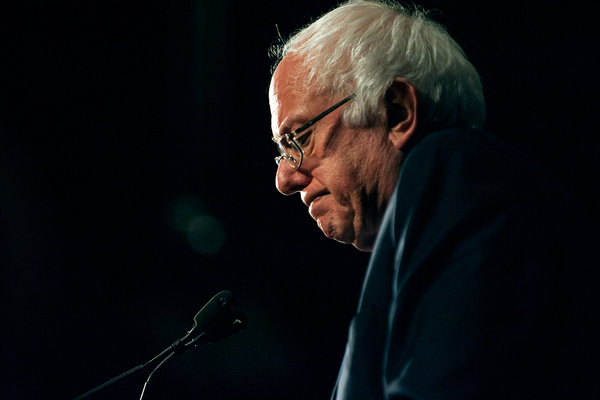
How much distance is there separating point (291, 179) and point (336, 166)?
175 mm

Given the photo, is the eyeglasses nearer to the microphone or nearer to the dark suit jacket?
the microphone

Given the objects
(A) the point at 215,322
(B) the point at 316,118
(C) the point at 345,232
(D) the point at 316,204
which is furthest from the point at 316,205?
(A) the point at 215,322

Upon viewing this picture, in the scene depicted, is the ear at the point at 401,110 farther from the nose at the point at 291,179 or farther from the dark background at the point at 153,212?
the dark background at the point at 153,212

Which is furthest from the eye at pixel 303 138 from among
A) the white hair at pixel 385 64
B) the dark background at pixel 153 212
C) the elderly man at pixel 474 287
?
the dark background at pixel 153 212

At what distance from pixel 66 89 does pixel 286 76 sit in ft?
7.08

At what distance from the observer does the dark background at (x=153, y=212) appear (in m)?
3.00

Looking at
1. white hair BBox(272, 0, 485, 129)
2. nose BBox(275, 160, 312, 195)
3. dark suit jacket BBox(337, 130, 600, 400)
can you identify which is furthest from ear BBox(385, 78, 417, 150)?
dark suit jacket BBox(337, 130, 600, 400)

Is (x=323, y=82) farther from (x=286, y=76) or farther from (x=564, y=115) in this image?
(x=564, y=115)

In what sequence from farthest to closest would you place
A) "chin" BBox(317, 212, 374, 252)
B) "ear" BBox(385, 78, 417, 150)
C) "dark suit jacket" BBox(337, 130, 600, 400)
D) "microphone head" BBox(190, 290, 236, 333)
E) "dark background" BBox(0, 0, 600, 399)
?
"dark background" BBox(0, 0, 600, 399) < "microphone head" BBox(190, 290, 236, 333) < "chin" BBox(317, 212, 374, 252) < "ear" BBox(385, 78, 417, 150) < "dark suit jacket" BBox(337, 130, 600, 400)

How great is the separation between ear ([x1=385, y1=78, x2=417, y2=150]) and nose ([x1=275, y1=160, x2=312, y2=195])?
28 cm

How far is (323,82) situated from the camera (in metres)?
→ 1.33

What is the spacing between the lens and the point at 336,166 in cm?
129

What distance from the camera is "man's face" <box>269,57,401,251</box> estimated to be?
4.05 feet

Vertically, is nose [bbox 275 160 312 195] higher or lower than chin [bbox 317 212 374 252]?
higher
